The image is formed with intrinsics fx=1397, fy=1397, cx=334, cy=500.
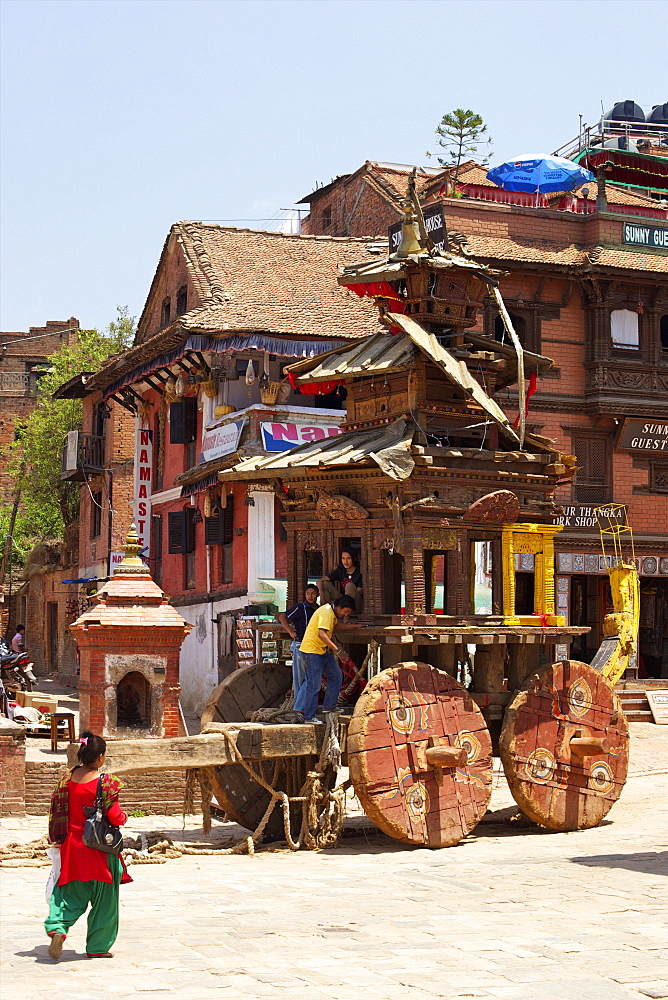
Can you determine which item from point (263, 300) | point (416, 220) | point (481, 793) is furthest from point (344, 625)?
point (263, 300)

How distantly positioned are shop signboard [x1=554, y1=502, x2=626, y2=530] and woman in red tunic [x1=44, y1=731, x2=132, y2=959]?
69.9ft

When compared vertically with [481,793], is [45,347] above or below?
above

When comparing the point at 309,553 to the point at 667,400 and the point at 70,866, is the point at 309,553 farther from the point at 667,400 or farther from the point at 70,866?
the point at 667,400

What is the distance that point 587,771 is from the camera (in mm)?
15133

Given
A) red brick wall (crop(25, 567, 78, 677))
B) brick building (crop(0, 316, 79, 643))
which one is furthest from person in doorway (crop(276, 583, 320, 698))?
brick building (crop(0, 316, 79, 643))

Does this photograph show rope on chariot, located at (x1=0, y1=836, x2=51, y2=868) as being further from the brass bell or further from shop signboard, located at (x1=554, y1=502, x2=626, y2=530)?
shop signboard, located at (x1=554, y1=502, x2=626, y2=530)

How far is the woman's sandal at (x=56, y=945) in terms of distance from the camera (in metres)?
8.62

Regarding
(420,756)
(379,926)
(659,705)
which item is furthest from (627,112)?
(379,926)

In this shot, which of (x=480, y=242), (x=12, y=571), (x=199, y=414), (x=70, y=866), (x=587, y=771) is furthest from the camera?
(x=12, y=571)

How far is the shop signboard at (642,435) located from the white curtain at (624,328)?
1.77m

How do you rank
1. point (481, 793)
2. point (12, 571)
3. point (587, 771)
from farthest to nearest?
point (12, 571) → point (587, 771) → point (481, 793)

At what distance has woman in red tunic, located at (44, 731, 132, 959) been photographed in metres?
8.77

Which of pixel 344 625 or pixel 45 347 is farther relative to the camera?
pixel 45 347

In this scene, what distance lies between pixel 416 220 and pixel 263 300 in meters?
14.9
